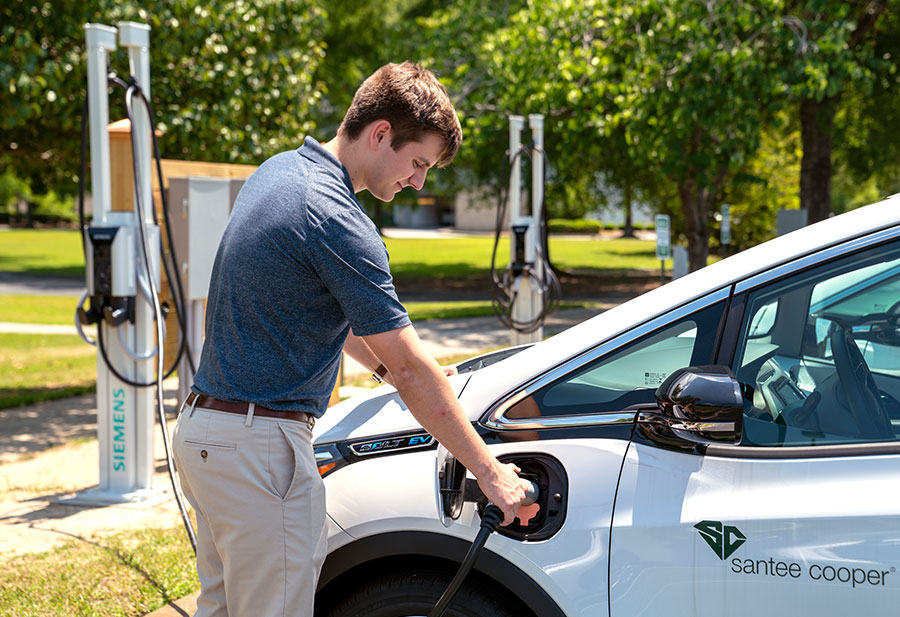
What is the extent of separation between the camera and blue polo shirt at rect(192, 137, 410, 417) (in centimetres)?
215

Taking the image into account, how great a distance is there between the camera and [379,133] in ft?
7.43

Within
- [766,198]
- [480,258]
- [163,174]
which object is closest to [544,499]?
[163,174]

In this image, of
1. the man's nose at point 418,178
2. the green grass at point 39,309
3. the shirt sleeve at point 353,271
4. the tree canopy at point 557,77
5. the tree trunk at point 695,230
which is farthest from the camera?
the green grass at point 39,309

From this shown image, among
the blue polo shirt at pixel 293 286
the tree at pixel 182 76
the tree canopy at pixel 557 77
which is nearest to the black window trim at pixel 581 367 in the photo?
the blue polo shirt at pixel 293 286

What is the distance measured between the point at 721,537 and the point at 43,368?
11530 mm

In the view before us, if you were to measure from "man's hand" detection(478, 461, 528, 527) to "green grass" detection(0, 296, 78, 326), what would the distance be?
53.8 ft

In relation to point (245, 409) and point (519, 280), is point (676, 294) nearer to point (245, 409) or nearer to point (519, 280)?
point (245, 409)

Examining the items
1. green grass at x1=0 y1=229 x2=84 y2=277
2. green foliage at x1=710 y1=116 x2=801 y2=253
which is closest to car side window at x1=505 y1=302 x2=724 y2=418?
green foliage at x1=710 y1=116 x2=801 y2=253

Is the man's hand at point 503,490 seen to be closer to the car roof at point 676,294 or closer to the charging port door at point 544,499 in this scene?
the charging port door at point 544,499

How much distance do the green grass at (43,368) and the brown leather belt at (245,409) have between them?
8.02 metres

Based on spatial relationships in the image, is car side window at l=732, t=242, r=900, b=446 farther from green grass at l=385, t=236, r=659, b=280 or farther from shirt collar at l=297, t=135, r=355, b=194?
green grass at l=385, t=236, r=659, b=280

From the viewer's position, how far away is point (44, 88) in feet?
25.8

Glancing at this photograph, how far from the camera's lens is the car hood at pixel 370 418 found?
264 cm

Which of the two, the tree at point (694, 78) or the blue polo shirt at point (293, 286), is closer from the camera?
the blue polo shirt at point (293, 286)
